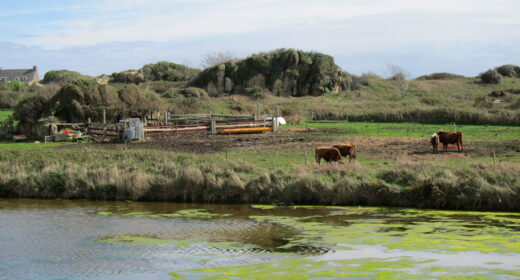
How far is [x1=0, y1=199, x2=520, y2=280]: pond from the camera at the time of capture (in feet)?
48.9

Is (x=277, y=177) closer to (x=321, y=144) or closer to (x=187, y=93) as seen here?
(x=321, y=144)

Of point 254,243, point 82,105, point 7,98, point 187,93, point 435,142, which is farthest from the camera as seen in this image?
point 7,98

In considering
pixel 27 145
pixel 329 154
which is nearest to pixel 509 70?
pixel 27 145

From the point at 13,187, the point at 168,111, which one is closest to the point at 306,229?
the point at 13,187

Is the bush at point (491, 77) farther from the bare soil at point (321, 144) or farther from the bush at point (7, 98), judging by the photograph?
the bush at point (7, 98)

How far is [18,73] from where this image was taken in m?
152

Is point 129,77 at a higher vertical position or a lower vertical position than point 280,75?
higher

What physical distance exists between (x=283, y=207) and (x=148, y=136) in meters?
24.3

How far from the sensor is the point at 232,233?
1922cm

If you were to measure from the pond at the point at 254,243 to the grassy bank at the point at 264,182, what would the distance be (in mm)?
713

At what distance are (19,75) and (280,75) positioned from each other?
88781 millimetres

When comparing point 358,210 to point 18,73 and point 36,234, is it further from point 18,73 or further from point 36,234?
point 18,73

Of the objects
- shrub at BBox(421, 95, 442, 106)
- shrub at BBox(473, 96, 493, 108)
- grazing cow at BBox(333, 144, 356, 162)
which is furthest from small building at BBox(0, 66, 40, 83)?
grazing cow at BBox(333, 144, 356, 162)

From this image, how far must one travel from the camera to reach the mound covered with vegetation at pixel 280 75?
274ft
